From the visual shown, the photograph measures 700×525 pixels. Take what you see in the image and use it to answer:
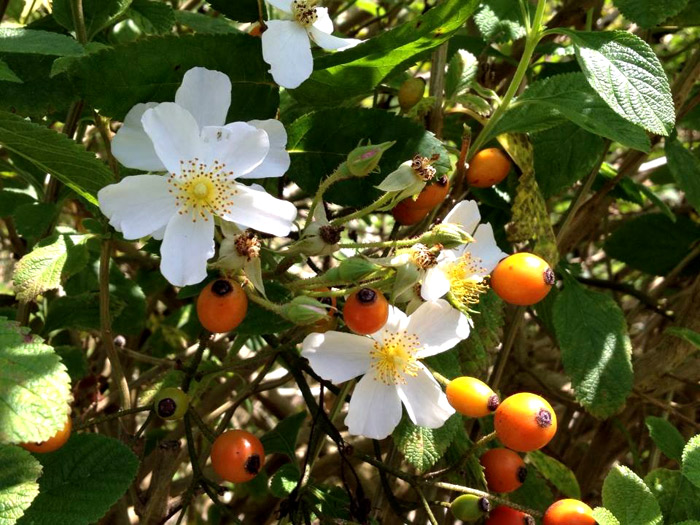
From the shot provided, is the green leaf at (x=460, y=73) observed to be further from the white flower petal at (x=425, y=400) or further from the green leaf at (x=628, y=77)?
the white flower petal at (x=425, y=400)

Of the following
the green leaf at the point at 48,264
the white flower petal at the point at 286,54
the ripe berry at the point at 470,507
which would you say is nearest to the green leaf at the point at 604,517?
the ripe berry at the point at 470,507

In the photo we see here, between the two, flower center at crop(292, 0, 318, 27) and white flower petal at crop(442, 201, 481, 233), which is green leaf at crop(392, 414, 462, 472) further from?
flower center at crop(292, 0, 318, 27)

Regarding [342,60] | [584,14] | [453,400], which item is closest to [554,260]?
[453,400]

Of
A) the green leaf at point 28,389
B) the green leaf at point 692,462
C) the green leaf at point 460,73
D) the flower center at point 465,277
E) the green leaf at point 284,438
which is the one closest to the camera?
the green leaf at point 28,389

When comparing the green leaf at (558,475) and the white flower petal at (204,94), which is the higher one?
the white flower petal at (204,94)

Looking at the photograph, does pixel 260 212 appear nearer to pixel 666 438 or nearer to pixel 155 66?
pixel 155 66

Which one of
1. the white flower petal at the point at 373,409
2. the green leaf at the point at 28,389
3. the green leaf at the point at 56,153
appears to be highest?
the green leaf at the point at 56,153

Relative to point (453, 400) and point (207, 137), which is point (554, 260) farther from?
point (207, 137)
